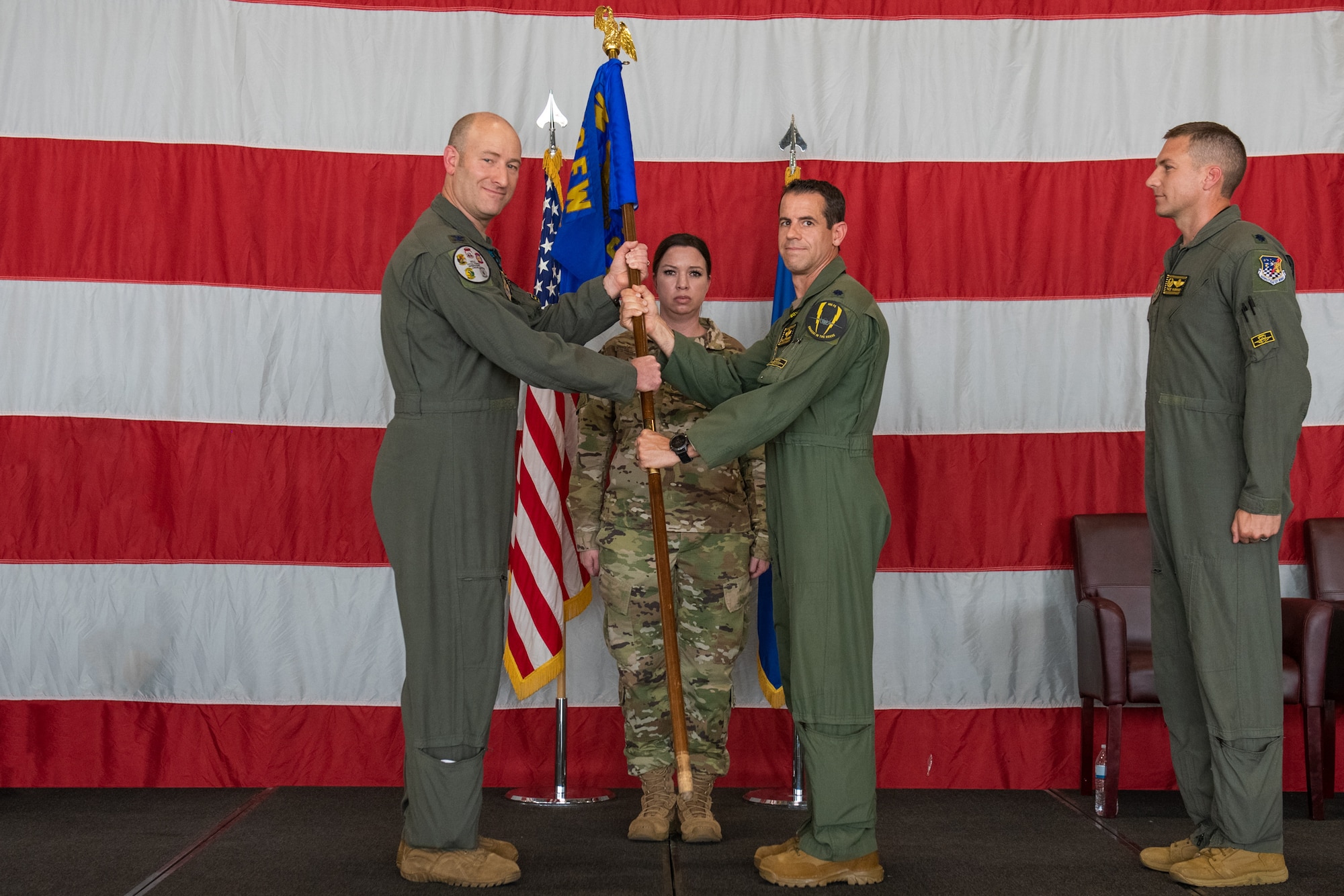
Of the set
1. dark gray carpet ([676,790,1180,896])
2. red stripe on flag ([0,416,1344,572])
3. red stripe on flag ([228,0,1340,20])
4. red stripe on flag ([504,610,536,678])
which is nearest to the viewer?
dark gray carpet ([676,790,1180,896])

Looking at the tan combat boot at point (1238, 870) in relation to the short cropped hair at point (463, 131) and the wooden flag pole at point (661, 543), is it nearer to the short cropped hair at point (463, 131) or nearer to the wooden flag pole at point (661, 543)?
the wooden flag pole at point (661, 543)

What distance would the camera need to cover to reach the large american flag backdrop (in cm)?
382

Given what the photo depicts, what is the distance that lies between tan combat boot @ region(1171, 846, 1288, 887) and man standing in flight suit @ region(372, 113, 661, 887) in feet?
5.60

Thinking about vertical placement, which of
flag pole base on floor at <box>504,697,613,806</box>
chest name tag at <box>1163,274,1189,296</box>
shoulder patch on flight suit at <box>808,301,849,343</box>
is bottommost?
flag pole base on floor at <box>504,697,613,806</box>

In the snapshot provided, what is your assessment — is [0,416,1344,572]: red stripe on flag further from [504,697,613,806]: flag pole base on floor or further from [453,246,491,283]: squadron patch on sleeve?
[453,246,491,283]: squadron patch on sleeve

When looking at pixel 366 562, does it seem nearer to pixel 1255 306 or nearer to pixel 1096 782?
pixel 1096 782

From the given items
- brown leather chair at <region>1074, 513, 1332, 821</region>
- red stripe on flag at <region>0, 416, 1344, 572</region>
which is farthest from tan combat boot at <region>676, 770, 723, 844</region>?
brown leather chair at <region>1074, 513, 1332, 821</region>

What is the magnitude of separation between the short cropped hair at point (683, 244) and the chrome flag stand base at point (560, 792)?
1377mm

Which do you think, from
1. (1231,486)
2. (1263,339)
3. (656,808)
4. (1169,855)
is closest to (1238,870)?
(1169,855)

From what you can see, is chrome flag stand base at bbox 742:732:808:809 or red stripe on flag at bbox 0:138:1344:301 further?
red stripe on flag at bbox 0:138:1344:301

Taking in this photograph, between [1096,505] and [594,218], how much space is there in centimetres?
204

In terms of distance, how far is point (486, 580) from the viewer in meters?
2.77

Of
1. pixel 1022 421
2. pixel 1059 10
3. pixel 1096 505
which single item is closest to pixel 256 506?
pixel 1022 421

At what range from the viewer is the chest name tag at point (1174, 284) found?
2.93m
